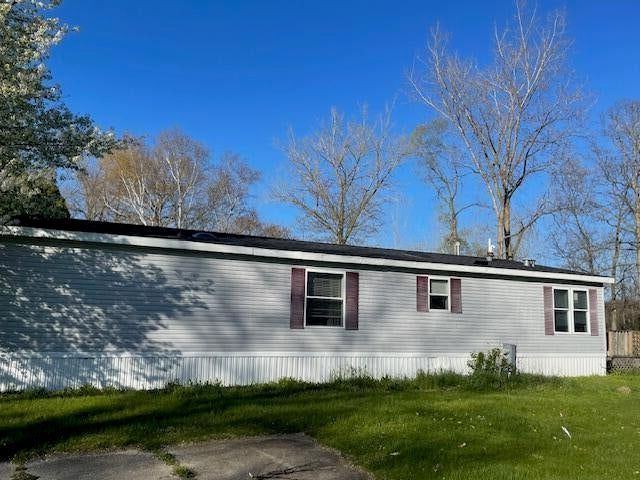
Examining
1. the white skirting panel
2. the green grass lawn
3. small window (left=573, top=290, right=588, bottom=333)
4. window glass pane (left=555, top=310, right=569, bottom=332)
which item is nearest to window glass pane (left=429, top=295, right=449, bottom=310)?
the white skirting panel

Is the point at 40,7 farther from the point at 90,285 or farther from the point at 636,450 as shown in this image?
the point at 636,450

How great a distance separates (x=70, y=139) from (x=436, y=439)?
699 cm

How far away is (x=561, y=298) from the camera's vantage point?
15.4 meters

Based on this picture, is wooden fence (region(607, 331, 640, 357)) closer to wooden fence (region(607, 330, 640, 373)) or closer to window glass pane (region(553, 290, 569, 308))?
wooden fence (region(607, 330, 640, 373))

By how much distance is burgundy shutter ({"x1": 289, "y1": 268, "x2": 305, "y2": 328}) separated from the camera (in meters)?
11.7

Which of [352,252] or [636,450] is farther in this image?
[352,252]

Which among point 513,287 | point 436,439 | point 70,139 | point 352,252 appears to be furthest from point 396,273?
point 70,139

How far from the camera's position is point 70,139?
8938 mm

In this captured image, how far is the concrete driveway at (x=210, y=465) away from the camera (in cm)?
516

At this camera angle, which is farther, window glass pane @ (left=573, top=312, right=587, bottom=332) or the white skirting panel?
window glass pane @ (left=573, top=312, right=587, bottom=332)

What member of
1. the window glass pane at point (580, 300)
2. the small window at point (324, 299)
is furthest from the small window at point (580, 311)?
the small window at point (324, 299)

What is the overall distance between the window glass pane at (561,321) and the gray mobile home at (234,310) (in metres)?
0.16

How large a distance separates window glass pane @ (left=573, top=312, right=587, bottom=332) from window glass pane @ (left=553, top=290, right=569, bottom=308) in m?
0.46

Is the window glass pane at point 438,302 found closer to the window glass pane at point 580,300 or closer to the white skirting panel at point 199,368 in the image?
the white skirting panel at point 199,368
